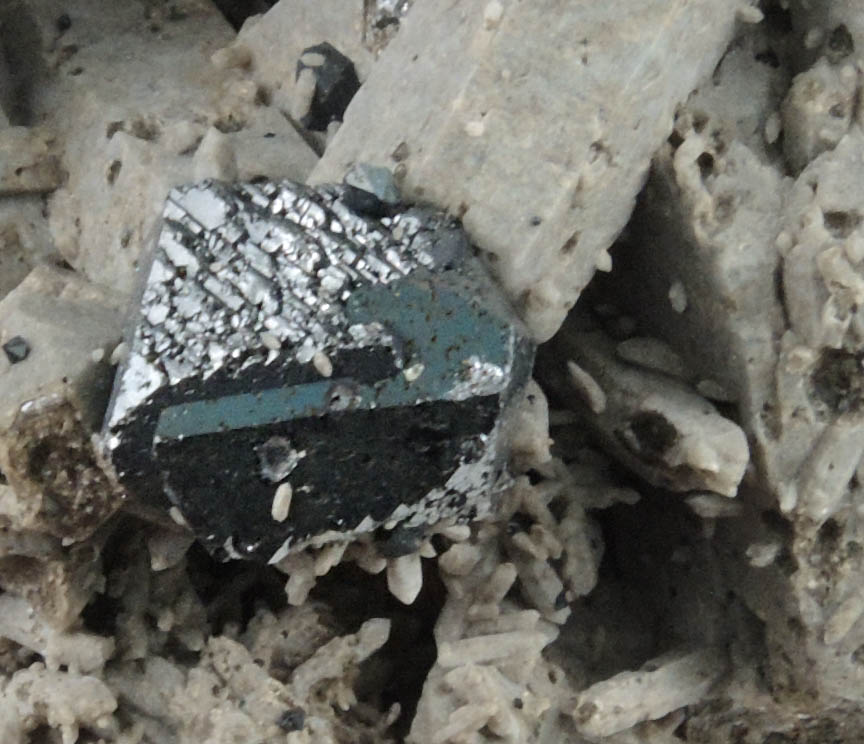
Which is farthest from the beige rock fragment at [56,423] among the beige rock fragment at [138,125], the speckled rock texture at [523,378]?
the beige rock fragment at [138,125]

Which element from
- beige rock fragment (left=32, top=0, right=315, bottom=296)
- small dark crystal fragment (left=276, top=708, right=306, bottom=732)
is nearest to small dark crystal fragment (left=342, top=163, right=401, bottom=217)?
beige rock fragment (left=32, top=0, right=315, bottom=296)

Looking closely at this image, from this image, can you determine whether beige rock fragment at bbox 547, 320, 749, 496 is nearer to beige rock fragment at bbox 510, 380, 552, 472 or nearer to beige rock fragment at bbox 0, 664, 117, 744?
beige rock fragment at bbox 510, 380, 552, 472

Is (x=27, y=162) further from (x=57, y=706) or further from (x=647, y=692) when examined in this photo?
(x=647, y=692)

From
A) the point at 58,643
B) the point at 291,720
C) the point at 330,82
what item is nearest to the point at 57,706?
the point at 58,643

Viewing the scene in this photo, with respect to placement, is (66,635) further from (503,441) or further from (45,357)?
(503,441)

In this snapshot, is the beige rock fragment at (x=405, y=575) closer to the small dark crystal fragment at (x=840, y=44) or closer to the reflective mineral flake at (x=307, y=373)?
the reflective mineral flake at (x=307, y=373)

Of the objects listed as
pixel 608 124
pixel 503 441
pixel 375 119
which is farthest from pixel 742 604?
pixel 375 119
